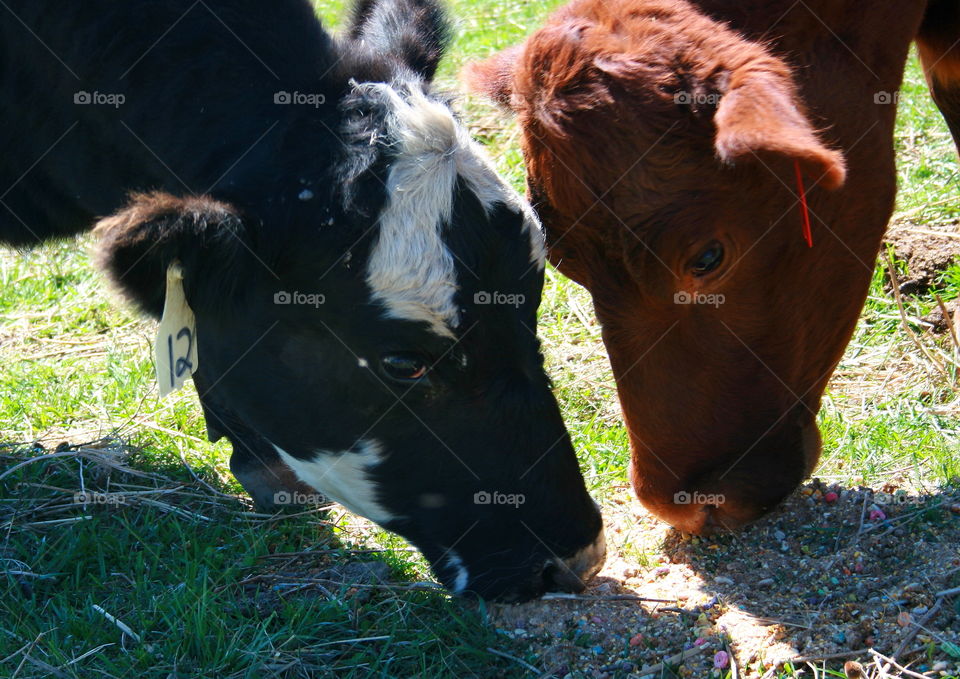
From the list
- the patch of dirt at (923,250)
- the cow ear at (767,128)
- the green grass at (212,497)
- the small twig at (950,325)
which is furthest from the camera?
the patch of dirt at (923,250)

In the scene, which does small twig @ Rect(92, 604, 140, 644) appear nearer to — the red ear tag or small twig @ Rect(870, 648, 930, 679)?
small twig @ Rect(870, 648, 930, 679)

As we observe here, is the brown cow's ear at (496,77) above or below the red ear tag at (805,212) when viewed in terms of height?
above

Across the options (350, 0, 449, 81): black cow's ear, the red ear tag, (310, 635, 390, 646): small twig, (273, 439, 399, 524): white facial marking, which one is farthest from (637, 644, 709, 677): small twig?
(350, 0, 449, 81): black cow's ear

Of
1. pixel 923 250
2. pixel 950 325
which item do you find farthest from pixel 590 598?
pixel 923 250

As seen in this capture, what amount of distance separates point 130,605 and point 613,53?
237 centimetres

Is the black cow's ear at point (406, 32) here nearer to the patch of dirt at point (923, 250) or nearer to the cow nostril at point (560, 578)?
the cow nostril at point (560, 578)

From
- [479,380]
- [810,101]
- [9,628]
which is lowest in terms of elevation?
[9,628]

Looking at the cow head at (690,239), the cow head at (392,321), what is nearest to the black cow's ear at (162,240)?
the cow head at (392,321)

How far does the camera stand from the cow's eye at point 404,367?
10.3ft

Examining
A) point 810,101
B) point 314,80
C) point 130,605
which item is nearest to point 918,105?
point 810,101

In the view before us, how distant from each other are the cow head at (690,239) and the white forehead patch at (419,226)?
1.30ft

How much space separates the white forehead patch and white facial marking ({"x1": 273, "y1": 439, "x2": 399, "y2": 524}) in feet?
1.70

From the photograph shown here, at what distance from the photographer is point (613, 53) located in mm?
3303

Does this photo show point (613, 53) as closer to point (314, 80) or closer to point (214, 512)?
point (314, 80)
